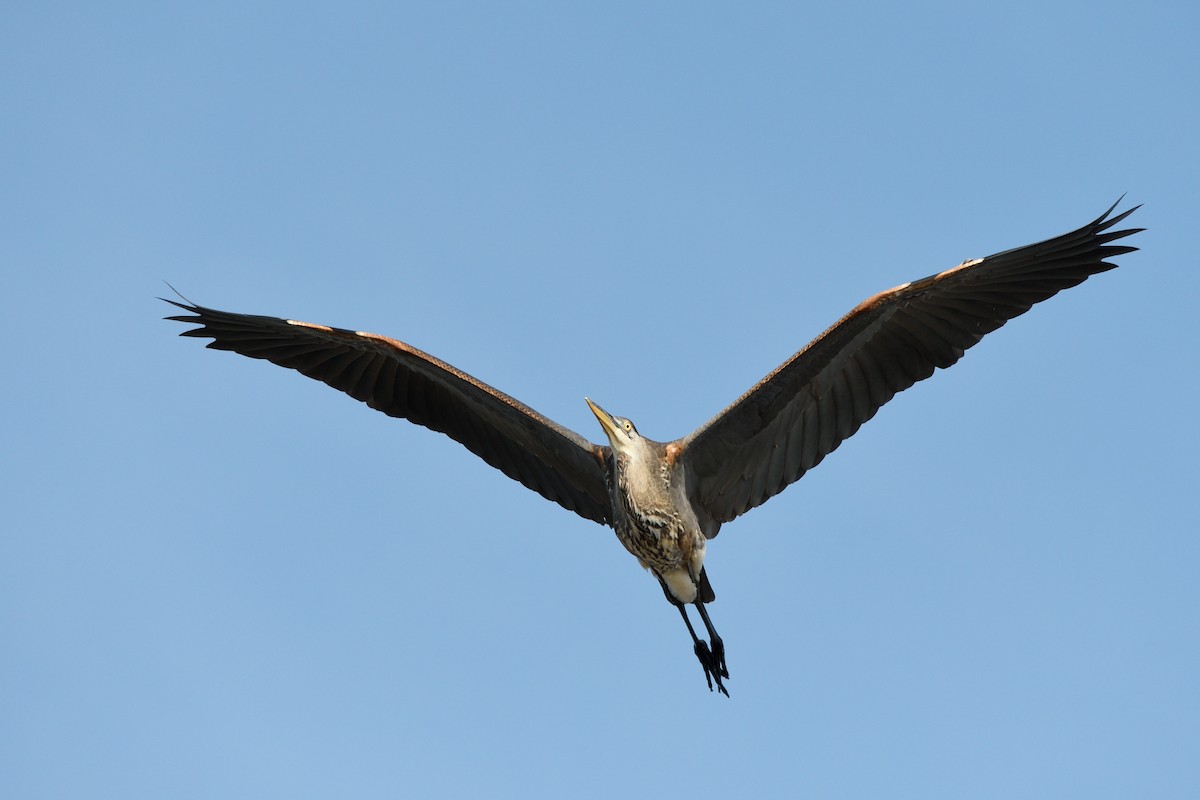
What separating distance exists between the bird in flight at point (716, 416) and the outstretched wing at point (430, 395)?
0.04 ft

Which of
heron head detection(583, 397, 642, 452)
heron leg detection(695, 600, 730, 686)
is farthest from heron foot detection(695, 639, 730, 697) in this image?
heron head detection(583, 397, 642, 452)

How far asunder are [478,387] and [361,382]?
1.26 metres

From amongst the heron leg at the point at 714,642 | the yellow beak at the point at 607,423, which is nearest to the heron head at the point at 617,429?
the yellow beak at the point at 607,423

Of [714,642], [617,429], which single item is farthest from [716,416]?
[714,642]

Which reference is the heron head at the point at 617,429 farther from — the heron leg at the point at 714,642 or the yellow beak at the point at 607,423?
the heron leg at the point at 714,642

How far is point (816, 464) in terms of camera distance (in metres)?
12.2

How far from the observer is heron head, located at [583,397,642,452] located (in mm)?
11820

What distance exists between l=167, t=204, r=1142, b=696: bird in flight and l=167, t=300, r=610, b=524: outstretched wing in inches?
0.5

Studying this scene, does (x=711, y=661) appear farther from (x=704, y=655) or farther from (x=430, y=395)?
(x=430, y=395)

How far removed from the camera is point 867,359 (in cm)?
1180

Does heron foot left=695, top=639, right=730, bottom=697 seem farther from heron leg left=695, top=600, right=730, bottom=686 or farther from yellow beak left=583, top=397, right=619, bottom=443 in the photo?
yellow beak left=583, top=397, right=619, bottom=443

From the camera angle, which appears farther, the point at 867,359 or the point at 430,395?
the point at 430,395

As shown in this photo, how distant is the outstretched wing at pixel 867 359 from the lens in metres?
11.4

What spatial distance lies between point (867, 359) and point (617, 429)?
201 cm
